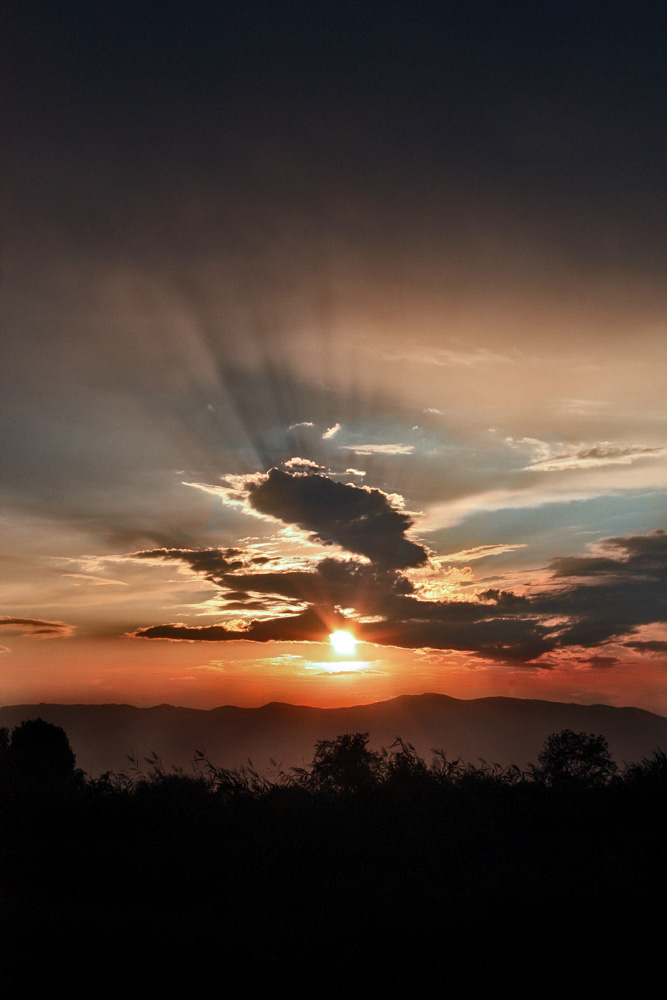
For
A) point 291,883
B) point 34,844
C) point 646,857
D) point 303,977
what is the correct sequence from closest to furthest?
point 303,977 < point 291,883 < point 646,857 < point 34,844

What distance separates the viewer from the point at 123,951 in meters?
7.49

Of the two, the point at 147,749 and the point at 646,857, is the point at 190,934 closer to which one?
the point at 646,857

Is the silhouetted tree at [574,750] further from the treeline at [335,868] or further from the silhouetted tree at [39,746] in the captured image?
the silhouetted tree at [39,746]

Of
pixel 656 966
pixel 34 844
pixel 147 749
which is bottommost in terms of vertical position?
pixel 656 966

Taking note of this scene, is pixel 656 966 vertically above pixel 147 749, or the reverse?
pixel 147 749

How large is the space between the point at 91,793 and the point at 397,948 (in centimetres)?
793

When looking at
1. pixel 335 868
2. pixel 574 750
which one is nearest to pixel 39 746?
pixel 574 750

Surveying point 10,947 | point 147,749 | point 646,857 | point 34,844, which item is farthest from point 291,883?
point 147,749

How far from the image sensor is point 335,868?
400 inches

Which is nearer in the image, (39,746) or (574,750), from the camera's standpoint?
(574,750)

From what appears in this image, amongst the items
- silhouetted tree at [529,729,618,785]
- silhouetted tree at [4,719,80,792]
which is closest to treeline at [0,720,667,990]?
silhouetted tree at [4,719,80,792]

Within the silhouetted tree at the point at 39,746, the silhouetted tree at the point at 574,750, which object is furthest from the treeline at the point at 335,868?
the silhouetted tree at the point at 574,750

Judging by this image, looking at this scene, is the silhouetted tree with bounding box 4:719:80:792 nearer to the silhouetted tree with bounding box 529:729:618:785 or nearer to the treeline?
the treeline

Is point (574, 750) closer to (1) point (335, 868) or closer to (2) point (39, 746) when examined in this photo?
(1) point (335, 868)
